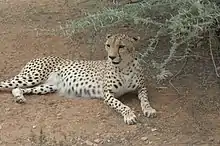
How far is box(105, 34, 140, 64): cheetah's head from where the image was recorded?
5426 millimetres

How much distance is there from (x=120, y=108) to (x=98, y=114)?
200 millimetres

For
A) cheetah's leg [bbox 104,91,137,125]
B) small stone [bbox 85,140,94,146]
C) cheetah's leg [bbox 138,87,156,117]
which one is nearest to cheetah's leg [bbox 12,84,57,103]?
cheetah's leg [bbox 104,91,137,125]

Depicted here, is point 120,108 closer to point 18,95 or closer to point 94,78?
point 94,78

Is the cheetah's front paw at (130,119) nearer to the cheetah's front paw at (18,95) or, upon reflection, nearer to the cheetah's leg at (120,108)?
the cheetah's leg at (120,108)

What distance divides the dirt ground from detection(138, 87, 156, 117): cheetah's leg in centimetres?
5

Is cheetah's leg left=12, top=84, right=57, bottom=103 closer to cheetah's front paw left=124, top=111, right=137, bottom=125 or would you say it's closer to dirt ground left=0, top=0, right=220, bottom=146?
dirt ground left=0, top=0, right=220, bottom=146

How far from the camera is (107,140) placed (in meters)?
4.73

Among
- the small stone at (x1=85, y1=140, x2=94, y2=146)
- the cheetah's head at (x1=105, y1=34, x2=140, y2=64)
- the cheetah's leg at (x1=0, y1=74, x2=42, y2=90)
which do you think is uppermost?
the cheetah's head at (x1=105, y1=34, x2=140, y2=64)

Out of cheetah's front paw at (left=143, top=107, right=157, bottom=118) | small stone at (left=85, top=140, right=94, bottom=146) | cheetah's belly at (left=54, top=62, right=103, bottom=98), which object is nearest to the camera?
small stone at (left=85, top=140, right=94, bottom=146)

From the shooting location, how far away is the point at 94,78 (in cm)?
577

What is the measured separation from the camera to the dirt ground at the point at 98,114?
4754 mm

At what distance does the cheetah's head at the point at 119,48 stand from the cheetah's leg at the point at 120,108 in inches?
13.2

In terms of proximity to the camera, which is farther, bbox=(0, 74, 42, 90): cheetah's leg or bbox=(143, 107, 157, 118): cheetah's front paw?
bbox=(0, 74, 42, 90): cheetah's leg

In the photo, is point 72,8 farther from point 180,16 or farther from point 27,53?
point 180,16
